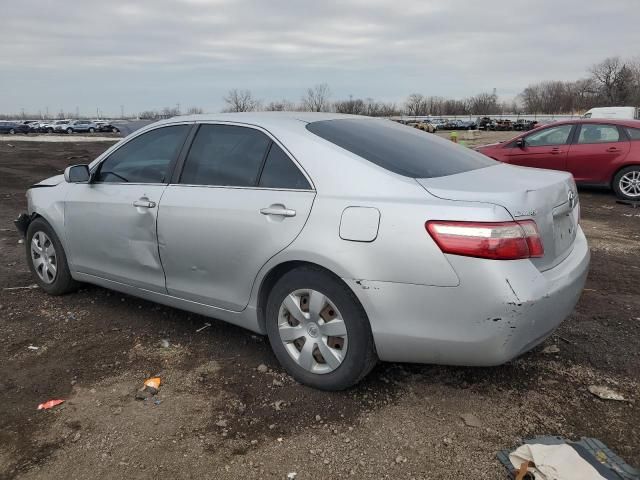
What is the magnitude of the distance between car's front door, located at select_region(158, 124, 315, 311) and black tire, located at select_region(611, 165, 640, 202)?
853 cm

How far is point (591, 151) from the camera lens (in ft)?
32.7

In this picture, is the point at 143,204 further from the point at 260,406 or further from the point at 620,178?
the point at 620,178

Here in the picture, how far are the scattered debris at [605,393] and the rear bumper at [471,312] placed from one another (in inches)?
22.1

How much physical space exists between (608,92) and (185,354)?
4351 inches

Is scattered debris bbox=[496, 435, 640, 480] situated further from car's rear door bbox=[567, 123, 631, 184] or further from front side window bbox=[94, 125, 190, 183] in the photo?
car's rear door bbox=[567, 123, 631, 184]

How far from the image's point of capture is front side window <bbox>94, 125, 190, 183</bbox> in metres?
3.91

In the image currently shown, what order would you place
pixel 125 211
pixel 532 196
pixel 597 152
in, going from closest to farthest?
pixel 532 196 < pixel 125 211 < pixel 597 152

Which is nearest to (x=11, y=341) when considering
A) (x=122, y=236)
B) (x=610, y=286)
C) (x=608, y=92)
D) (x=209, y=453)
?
(x=122, y=236)

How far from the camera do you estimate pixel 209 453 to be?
2.66 meters

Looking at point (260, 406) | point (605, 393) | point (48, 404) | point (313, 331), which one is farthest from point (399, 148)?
point (48, 404)

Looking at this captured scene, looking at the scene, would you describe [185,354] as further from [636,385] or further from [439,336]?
[636,385]

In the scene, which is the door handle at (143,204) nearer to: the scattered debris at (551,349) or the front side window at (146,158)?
the front side window at (146,158)

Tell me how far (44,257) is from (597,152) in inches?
362

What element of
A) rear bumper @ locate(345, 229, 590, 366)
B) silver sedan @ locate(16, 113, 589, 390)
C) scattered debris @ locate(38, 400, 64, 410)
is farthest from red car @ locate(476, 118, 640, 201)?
scattered debris @ locate(38, 400, 64, 410)
